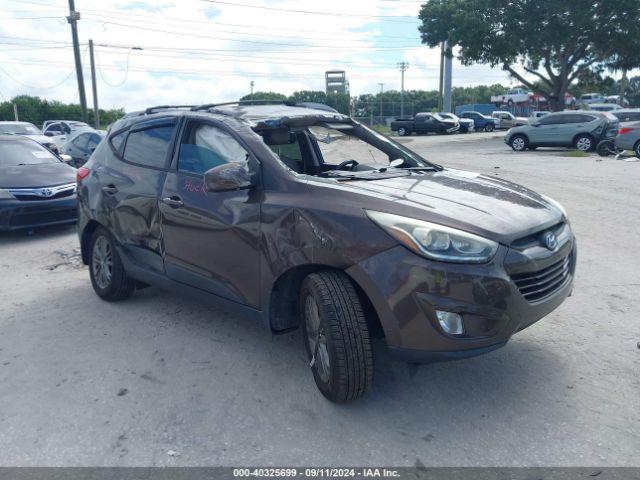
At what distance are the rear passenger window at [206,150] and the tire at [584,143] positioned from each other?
2017 cm

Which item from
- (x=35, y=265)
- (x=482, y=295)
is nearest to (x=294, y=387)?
(x=482, y=295)

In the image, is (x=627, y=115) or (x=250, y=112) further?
(x=627, y=115)

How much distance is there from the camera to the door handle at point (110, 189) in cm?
507

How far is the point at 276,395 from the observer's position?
363 centimetres

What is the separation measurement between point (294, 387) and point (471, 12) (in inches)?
1440

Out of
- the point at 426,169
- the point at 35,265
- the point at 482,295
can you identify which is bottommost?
the point at 35,265

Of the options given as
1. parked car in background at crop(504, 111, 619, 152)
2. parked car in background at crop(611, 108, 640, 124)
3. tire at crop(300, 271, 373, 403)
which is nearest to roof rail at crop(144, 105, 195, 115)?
tire at crop(300, 271, 373, 403)

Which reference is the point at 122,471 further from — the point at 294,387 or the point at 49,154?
the point at 49,154

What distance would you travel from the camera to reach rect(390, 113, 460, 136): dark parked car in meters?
41.5

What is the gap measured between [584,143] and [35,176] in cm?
1889

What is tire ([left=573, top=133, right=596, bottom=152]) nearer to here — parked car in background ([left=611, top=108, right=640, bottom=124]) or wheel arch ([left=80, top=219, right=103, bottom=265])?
parked car in background ([left=611, top=108, right=640, bottom=124])

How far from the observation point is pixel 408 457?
9.71ft

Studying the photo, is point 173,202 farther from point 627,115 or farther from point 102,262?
point 627,115

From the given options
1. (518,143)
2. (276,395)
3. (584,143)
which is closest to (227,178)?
(276,395)
